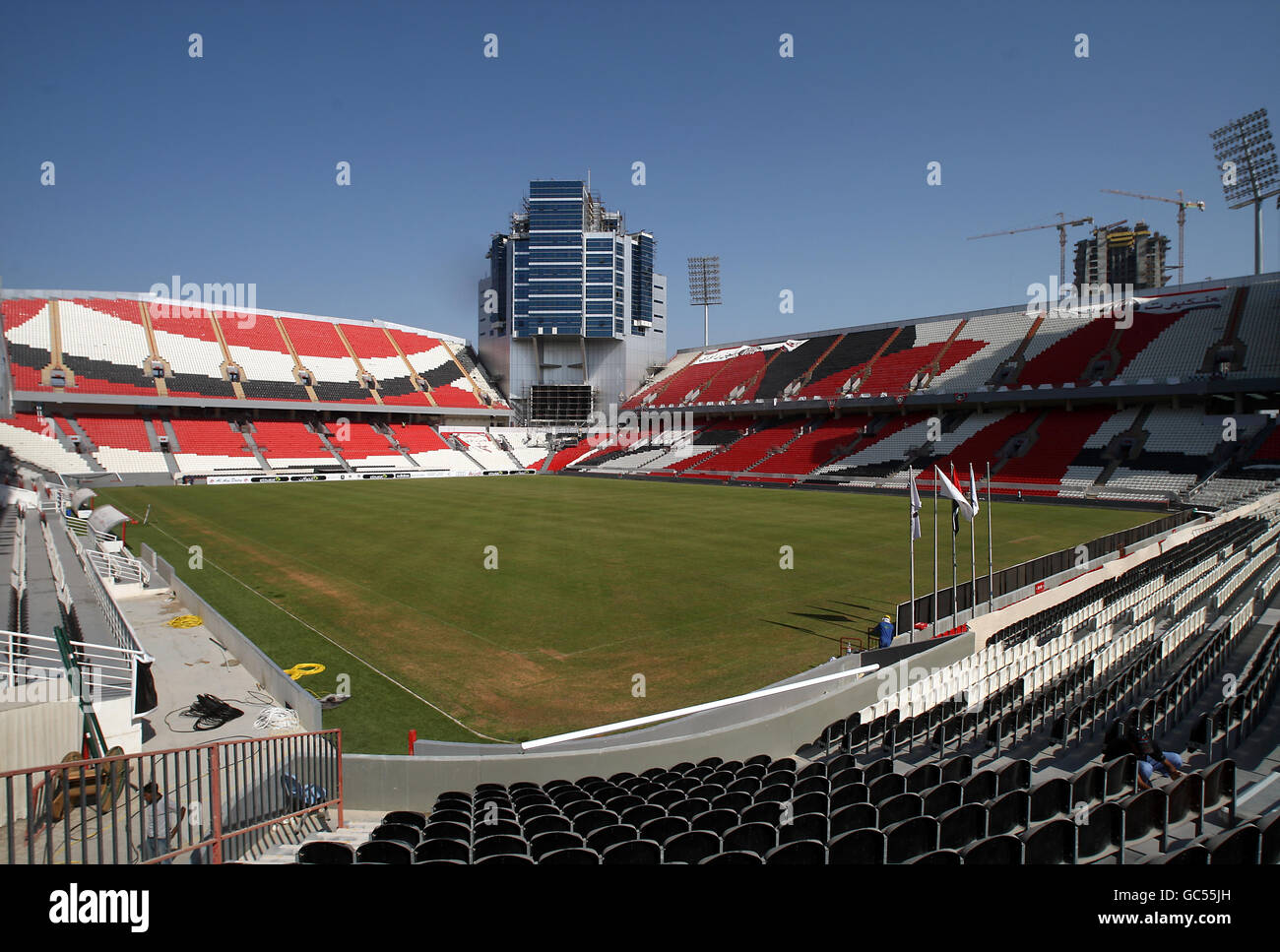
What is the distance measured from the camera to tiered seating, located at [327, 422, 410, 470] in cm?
6291

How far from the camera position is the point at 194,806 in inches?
264

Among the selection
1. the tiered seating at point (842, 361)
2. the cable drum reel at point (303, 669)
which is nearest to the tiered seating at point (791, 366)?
the tiered seating at point (842, 361)

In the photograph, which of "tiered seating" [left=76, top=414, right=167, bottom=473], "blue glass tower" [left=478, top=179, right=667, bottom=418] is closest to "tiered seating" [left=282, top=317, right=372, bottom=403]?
"tiered seating" [left=76, top=414, right=167, bottom=473]

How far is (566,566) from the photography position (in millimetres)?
22766

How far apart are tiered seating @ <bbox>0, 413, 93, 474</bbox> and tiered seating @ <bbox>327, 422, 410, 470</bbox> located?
18.7m

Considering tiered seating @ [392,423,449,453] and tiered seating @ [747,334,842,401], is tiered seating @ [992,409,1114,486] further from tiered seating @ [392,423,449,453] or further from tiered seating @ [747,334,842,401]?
tiered seating @ [392,423,449,453]

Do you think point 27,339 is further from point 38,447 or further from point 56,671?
point 56,671

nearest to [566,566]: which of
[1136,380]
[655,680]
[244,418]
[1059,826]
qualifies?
[655,680]

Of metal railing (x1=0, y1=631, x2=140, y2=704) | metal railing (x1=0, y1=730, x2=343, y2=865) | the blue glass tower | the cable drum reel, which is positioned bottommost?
the cable drum reel

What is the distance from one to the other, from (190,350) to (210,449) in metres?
12.2

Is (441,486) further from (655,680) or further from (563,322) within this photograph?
(655,680)

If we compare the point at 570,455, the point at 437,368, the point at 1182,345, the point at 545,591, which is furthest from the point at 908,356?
the point at 545,591

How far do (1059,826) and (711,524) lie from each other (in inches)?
1081
